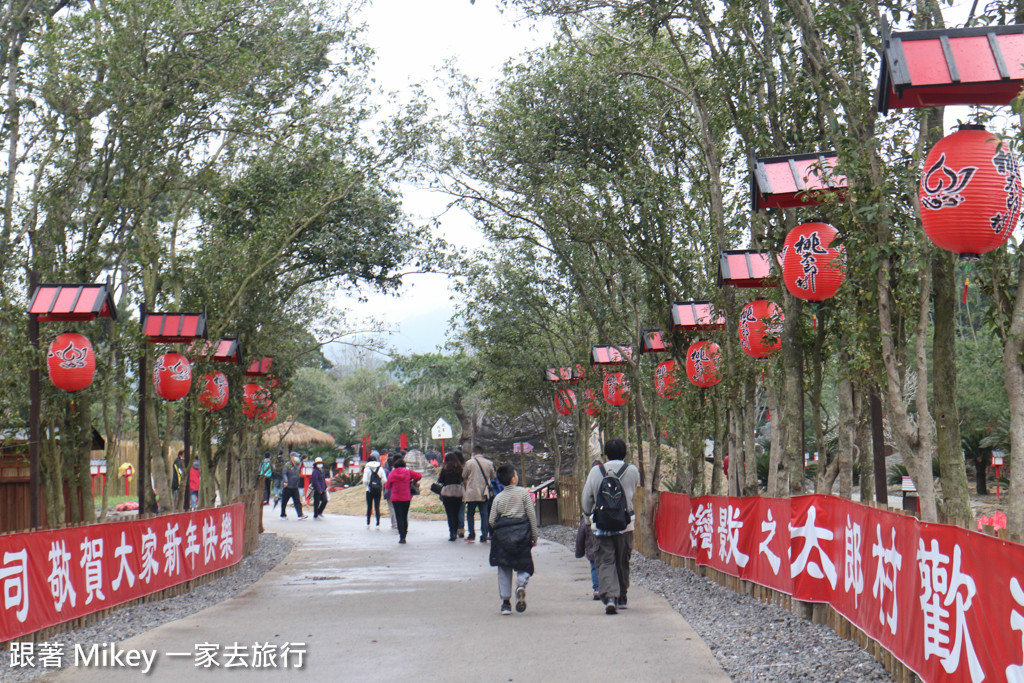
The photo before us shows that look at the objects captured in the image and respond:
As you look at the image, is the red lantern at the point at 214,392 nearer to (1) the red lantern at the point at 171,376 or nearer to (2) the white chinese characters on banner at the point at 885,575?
(1) the red lantern at the point at 171,376

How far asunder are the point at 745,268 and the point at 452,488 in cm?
959

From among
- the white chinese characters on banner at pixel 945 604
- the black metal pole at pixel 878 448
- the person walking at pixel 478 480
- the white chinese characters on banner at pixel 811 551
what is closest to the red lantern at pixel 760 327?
the black metal pole at pixel 878 448

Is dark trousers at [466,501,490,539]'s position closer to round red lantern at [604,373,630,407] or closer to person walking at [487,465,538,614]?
round red lantern at [604,373,630,407]

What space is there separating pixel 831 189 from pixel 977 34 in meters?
2.41

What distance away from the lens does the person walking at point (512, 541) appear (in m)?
9.92

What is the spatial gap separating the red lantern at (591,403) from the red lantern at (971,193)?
1397cm

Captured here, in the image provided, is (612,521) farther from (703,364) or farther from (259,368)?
(259,368)

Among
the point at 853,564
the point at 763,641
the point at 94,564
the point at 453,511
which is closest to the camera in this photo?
the point at 853,564

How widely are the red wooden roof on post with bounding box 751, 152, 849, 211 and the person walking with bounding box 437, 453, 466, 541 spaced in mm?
10941

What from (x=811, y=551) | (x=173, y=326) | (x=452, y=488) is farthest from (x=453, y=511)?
(x=811, y=551)

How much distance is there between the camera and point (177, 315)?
12.8m

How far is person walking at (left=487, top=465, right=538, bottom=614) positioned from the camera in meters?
9.92

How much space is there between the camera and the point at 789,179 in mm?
8641

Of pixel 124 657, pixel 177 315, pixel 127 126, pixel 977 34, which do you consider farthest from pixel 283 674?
pixel 127 126
